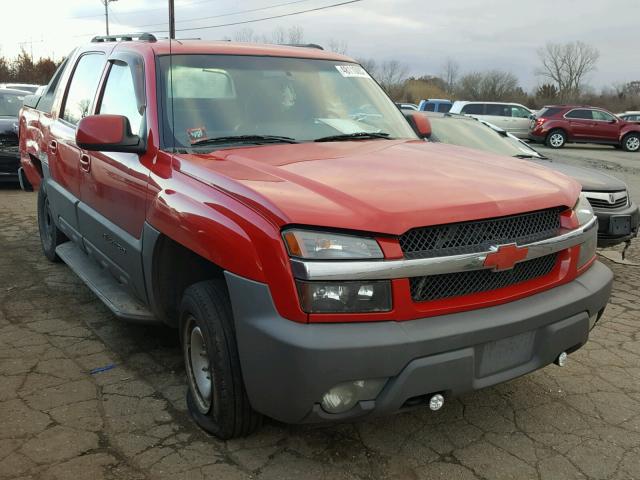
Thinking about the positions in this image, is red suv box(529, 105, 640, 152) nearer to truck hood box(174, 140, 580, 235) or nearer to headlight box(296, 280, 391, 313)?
truck hood box(174, 140, 580, 235)

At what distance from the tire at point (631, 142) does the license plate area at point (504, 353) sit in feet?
81.8

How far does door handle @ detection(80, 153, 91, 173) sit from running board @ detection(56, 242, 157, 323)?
0.69 metres

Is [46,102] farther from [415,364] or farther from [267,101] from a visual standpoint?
[415,364]

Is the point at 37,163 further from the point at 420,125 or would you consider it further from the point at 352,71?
the point at 420,125

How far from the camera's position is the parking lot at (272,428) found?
2637 mm

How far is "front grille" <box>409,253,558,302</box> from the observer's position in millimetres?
2356

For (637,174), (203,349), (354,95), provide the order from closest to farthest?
(203,349) → (354,95) → (637,174)

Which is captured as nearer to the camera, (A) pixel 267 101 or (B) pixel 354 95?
(A) pixel 267 101

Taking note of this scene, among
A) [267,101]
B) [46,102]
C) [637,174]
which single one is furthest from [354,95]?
[637,174]

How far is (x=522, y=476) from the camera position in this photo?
260cm

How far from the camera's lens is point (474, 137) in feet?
22.5

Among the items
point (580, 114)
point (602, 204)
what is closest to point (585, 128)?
point (580, 114)

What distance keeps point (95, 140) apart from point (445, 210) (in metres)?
1.84

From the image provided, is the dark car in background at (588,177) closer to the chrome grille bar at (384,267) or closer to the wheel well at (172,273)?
the chrome grille bar at (384,267)
